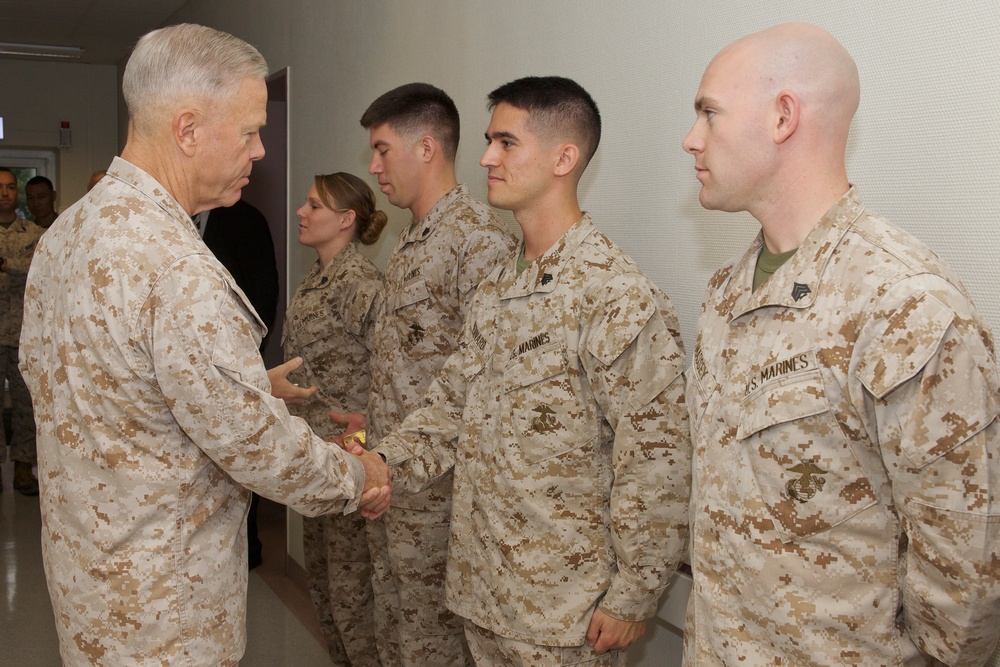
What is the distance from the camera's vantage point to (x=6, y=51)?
9.02 metres

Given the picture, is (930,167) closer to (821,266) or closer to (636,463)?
(821,266)

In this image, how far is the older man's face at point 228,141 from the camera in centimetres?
176

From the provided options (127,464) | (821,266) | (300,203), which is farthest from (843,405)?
(300,203)

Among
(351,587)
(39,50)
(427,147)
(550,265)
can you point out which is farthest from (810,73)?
(39,50)

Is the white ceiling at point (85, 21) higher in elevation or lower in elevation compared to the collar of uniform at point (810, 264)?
higher

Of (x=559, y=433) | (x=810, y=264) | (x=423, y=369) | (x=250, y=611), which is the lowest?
(x=250, y=611)

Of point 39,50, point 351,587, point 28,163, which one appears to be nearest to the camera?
point 351,587

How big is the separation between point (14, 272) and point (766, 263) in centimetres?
581

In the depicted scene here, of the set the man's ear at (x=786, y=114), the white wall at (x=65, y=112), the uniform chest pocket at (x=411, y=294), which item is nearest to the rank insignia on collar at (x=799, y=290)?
the man's ear at (x=786, y=114)

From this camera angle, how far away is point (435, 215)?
2855mm

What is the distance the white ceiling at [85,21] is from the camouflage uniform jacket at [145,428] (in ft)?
20.7

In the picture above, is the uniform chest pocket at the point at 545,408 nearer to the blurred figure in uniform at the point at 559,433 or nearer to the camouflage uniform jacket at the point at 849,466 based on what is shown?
the blurred figure in uniform at the point at 559,433

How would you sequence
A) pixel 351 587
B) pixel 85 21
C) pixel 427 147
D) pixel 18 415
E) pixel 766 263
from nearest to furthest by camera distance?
pixel 766 263
pixel 427 147
pixel 351 587
pixel 18 415
pixel 85 21

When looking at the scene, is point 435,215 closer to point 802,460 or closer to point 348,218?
point 348,218
